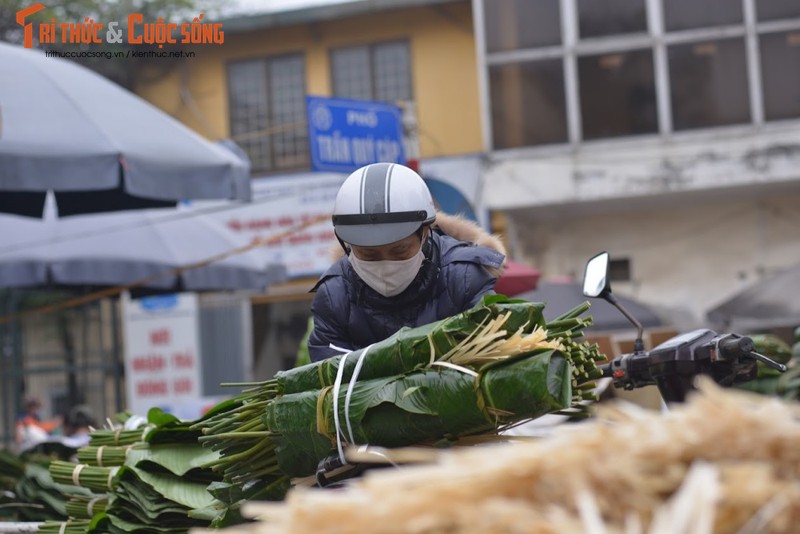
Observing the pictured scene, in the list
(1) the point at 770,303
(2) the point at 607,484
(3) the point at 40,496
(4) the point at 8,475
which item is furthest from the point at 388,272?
(1) the point at 770,303

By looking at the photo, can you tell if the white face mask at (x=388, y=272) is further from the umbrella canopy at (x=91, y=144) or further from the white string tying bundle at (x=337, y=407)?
the umbrella canopy at (x=91, y=144)

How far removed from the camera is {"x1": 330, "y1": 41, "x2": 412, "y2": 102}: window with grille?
18625 mm

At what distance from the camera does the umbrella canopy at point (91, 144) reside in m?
6.57

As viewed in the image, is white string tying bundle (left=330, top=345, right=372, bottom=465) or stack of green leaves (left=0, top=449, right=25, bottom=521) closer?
white string tying bundle (left=330, top=345, right=372, bottom=465)

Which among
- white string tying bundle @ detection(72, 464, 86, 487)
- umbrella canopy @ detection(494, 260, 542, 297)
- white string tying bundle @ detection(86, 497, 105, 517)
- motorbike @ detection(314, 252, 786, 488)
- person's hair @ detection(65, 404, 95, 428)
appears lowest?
person's hair @ detection(65, 404, 95, 428)

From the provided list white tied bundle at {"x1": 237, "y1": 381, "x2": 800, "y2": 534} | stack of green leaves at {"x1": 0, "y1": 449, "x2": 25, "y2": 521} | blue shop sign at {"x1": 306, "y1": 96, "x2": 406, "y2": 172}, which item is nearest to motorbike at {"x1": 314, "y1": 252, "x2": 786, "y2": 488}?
white tied bundle at {"x1": 237, "y1": 381, "x2": 800, "y2": 534}

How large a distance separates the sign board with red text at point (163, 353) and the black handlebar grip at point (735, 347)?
627 inches

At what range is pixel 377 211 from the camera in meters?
3.50

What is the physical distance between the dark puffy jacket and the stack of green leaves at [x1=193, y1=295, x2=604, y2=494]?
2.19 feet

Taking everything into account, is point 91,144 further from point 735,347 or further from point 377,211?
point 735,347

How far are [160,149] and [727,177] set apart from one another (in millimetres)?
10743

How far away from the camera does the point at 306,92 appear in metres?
19.0

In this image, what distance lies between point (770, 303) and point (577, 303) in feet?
6.93

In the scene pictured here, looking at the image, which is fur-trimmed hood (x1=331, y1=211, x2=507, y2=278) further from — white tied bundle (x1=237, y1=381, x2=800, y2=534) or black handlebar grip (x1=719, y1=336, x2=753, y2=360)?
white tied bundle (x1=237, y1=381, x2=800, y2=534)
